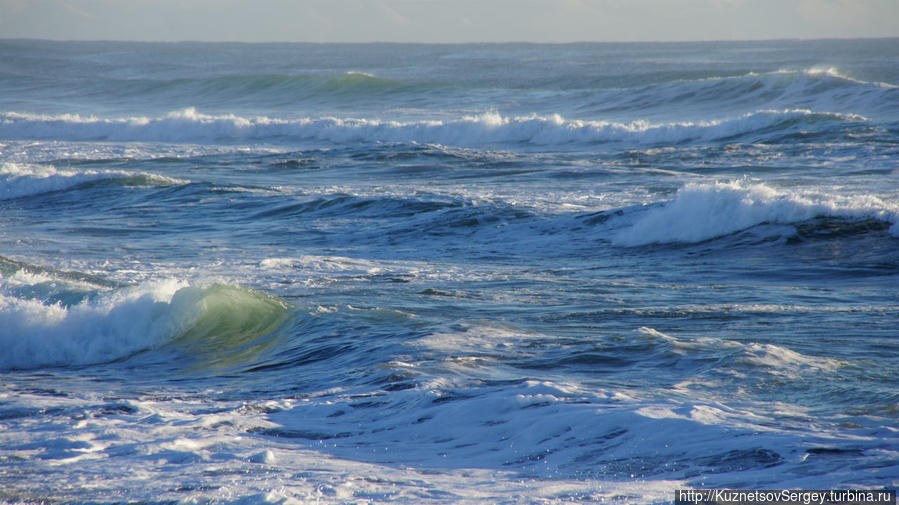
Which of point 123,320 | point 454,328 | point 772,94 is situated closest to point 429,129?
point 772,94

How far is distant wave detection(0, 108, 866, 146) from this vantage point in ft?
75.4

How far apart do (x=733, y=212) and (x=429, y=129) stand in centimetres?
1687

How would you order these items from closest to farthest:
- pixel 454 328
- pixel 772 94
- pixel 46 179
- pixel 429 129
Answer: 1. pixel 454 328
2. pixel 46 179
3. pixel 429 129
4. pixel 772 94

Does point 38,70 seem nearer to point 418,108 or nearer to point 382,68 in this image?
point 382,68

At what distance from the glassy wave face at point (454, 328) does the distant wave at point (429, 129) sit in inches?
94.4

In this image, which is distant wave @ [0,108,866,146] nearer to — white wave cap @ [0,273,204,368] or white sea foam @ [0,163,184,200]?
white sea foam @ [0,163,184,200]

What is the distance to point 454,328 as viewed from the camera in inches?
280

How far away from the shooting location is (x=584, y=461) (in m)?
4.24

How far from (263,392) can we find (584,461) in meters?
2.54

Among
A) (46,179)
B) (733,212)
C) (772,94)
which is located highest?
(772,94)

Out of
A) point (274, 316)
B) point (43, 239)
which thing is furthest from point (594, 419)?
point (43, 239)

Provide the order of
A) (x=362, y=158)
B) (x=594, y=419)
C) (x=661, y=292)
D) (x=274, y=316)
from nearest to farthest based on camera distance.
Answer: (x=594, y=419) < (x=274, y=316) < (x=661, y=292) < (x=362, y=158)

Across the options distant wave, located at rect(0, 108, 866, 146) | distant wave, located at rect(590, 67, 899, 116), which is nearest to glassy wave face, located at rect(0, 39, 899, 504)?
distant wave, located at rect(0, 108, 866, 146)

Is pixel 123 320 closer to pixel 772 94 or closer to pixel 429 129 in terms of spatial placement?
pixel 429 129
